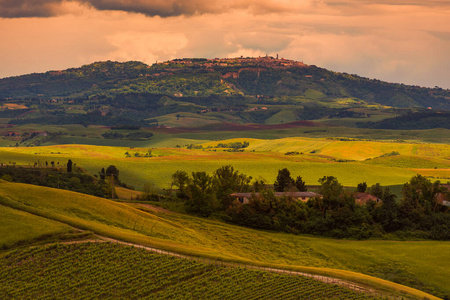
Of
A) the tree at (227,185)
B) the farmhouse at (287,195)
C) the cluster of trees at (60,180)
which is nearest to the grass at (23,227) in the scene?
the tree at (227,185)

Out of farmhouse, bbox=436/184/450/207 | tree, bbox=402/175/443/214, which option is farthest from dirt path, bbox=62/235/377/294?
farmhouse, bbox=436/184/450/207

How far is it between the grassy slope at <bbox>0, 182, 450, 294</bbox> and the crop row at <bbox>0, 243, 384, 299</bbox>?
7.98 metres

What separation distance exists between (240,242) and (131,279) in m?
39.7

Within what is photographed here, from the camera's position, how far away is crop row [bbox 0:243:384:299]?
227ft

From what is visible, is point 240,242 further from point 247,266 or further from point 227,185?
point 227,185

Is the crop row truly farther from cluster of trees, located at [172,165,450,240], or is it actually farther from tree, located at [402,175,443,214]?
tree, located at [402,175,443,214]

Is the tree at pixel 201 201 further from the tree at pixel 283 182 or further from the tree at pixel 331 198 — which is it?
the tree at pixel 283 182

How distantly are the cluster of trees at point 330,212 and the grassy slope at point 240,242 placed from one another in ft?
18.7

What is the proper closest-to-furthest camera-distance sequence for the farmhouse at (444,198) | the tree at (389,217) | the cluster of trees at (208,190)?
the tree at (389,217)
the cluster of trees at (208,190)
the farmhouse at (444,198)

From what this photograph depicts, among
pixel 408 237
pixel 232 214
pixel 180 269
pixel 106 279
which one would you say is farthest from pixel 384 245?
pixel 106 279

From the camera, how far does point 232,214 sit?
129375mm

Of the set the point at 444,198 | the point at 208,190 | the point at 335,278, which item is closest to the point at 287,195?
the point at 208,190

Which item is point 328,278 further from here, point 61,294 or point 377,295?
point 61,294

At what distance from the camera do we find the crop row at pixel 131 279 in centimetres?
6919
